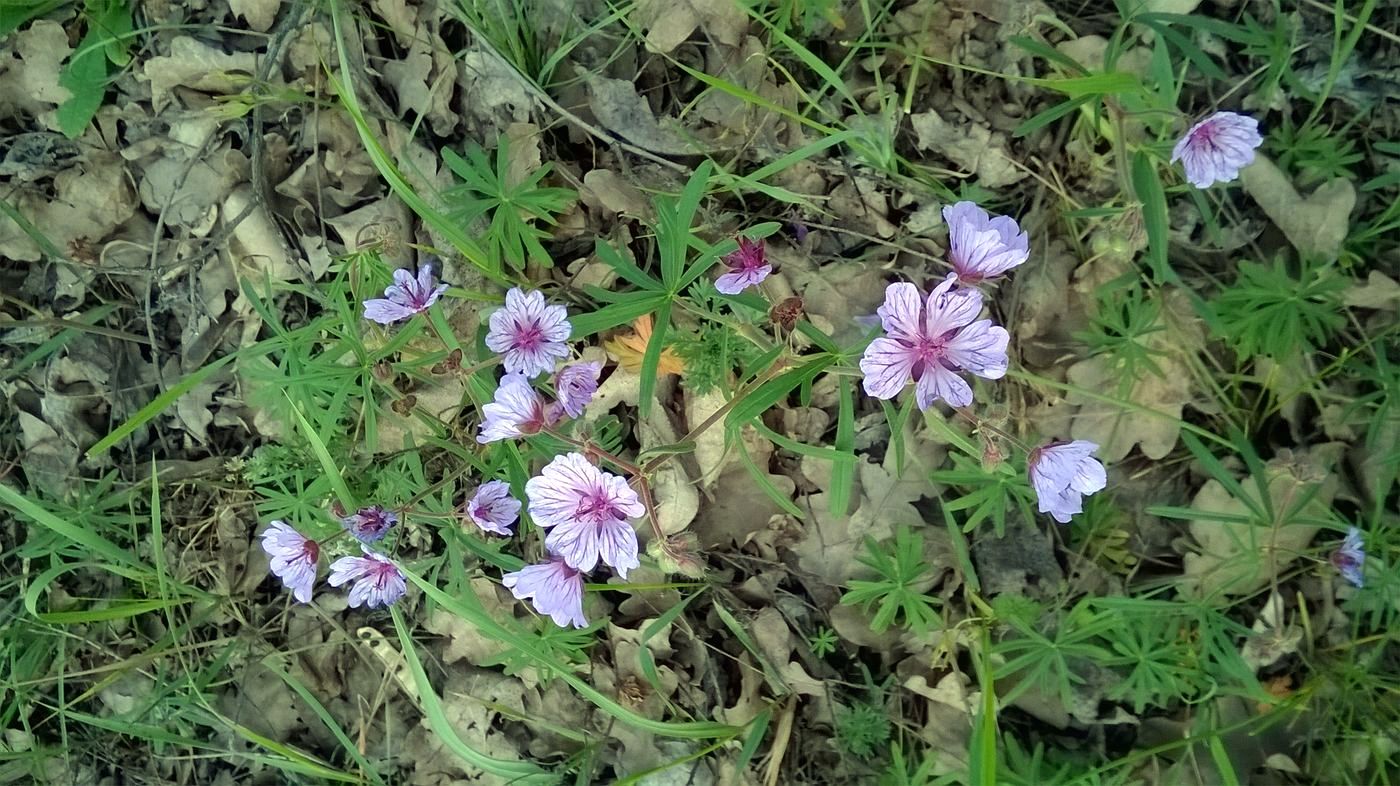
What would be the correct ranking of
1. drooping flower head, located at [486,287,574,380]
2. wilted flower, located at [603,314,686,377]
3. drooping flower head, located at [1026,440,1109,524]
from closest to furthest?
drooping flower head, located at [1026,440,1109,524] < drooping flower head, located at [486,287,574,380] < wilted flower, located at [603,314,686,377]

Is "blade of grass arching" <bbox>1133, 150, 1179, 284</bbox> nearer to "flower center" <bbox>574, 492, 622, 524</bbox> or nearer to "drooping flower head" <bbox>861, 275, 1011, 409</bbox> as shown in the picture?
"drooping flower head" <bbox>861, 275, 1011, 409</bbox>

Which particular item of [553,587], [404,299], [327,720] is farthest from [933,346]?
[327,720]

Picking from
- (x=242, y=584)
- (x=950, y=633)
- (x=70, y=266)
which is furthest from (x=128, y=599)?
(x=950, y=633)

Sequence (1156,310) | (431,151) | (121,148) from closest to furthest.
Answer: (1156,310) < (431,151) < (121,148)

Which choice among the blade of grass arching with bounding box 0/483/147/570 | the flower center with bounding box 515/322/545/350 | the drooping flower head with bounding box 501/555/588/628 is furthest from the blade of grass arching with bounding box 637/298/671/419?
the blade of grass arching with bounding box 0/483/147/570

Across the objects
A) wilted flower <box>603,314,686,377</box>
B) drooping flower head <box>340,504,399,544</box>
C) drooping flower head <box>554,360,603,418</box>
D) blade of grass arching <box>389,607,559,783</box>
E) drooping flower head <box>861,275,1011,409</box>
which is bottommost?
blade of grass arching <box>389,607,559,783</box>

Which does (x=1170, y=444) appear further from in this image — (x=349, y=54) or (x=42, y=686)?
(x=42, y=686)

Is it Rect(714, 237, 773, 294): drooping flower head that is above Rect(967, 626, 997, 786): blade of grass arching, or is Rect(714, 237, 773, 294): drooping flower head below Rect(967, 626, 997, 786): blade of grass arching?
above
